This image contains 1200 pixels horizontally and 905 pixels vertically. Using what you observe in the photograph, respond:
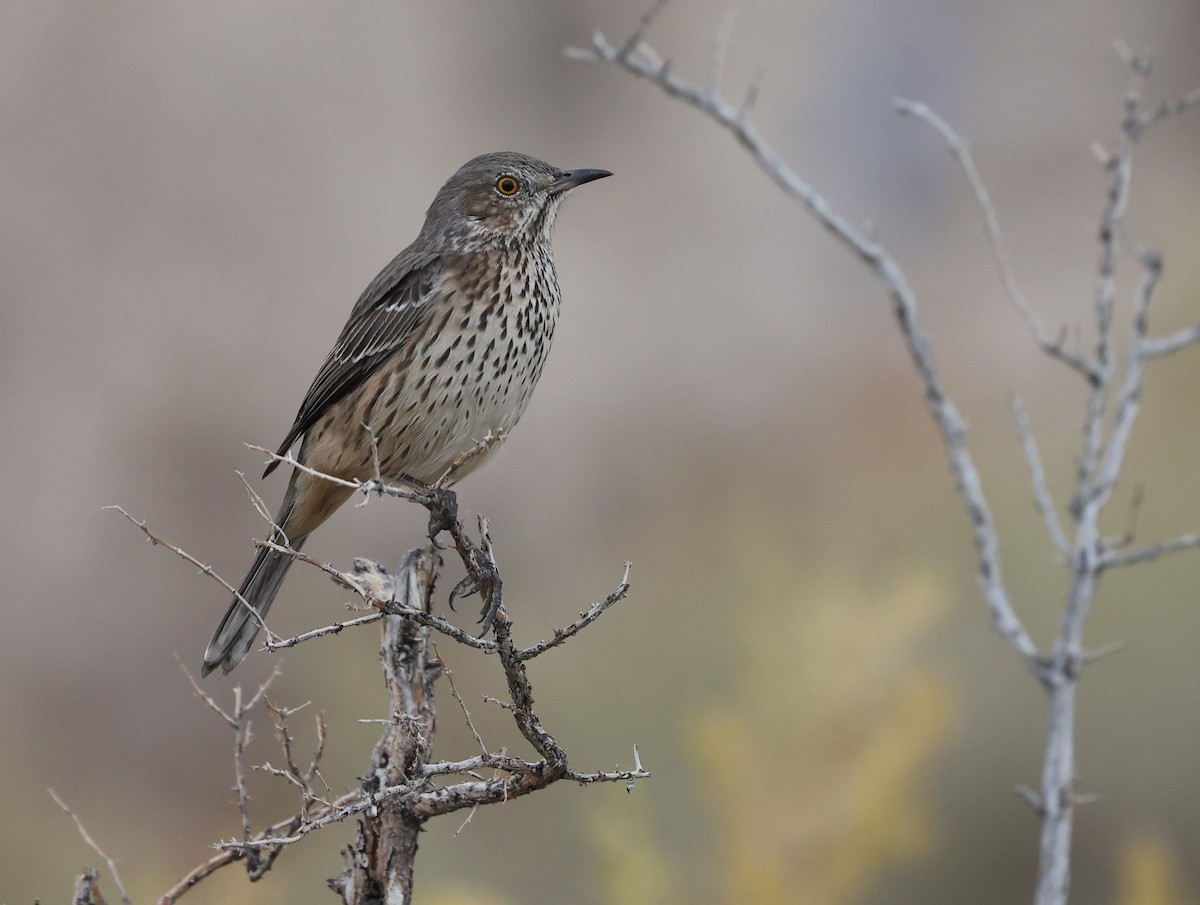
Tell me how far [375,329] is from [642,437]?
278 inches

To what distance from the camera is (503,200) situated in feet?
14.4

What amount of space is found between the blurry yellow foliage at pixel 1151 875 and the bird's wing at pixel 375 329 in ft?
10.7

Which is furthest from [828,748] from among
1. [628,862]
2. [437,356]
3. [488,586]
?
[488,586]

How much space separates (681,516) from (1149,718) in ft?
11.5

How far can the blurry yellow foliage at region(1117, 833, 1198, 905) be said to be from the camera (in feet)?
15.9

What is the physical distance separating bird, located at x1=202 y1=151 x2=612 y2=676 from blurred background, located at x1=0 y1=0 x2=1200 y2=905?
1.65 metres

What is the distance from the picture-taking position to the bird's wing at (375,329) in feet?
13.7

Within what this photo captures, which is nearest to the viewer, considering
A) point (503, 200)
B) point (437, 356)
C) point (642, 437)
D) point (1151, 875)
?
point (437, 356)

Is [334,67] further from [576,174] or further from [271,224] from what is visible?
[576,174]

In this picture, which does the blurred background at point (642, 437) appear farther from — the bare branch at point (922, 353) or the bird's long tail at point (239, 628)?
the bare branch at point (922, 353)

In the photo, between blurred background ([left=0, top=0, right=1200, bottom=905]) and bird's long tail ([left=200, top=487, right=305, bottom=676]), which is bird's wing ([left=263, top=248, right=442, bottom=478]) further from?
blurred background ([left=0, top=0, right=1200, bottom=905])

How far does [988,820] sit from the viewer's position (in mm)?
6309

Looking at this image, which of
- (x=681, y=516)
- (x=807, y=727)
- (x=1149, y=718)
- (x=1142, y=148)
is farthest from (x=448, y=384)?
(x=1142, y=148)

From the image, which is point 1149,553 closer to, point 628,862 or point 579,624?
point 579,624
